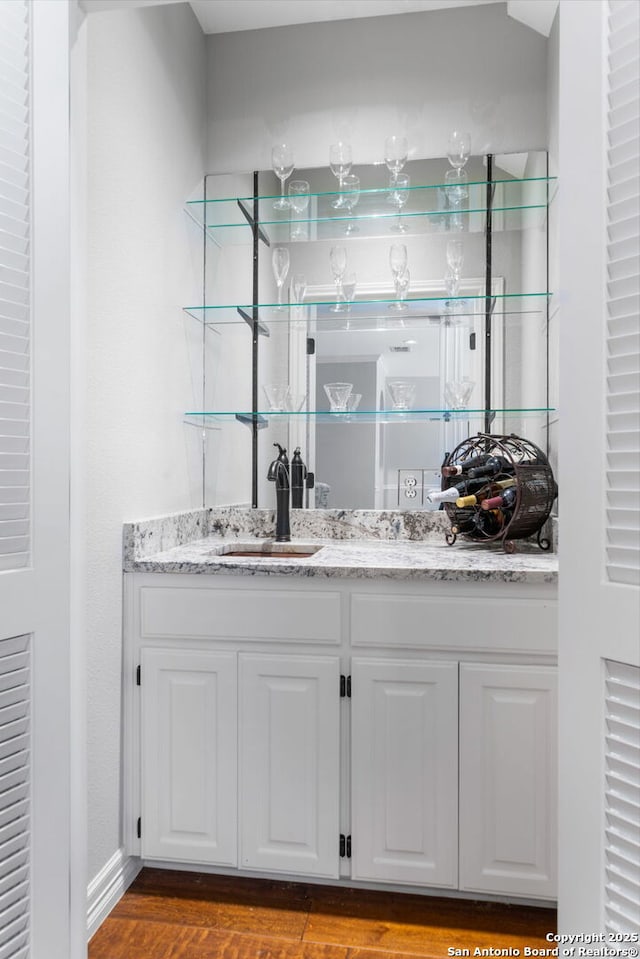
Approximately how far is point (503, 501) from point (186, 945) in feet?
4.78

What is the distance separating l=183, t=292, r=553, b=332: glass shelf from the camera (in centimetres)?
231

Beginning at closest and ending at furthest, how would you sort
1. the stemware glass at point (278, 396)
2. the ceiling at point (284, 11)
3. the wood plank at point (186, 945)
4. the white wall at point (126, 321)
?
the wood plank at point (186, 945)
the white wall at point (126, 321)
the ceiling at point (284, 11)
the stemware glass at point (278, 396)

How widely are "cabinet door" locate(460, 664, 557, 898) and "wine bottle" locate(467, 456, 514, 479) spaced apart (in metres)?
0.61

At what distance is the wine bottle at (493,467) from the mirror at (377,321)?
317 millimetres

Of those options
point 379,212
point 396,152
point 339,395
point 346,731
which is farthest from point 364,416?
point 346,731

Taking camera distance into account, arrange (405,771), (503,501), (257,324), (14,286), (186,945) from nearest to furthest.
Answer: (14,286) → (186,945) → (405,771) → (503,501) → (257,324)

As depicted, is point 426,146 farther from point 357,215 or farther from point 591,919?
point 591,919

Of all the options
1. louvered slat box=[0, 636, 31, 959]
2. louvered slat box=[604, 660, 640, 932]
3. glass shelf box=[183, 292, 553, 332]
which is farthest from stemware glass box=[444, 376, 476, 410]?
louvered slat box=[0, 636, 31, 959]

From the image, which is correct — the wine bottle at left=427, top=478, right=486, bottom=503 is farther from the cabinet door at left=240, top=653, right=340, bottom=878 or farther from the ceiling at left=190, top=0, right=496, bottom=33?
the ceiling at left=190, top=0, right=496, bottom=33

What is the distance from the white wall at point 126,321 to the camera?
1.67 meters

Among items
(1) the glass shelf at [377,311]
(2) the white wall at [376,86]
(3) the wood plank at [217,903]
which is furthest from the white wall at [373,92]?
(3) the wood plank at [217,903]

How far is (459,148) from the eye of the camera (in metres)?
2.31

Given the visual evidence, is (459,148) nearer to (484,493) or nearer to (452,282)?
(452,282)

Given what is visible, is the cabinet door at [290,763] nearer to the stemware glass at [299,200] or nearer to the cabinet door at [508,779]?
the cabinet door at [508,779]
